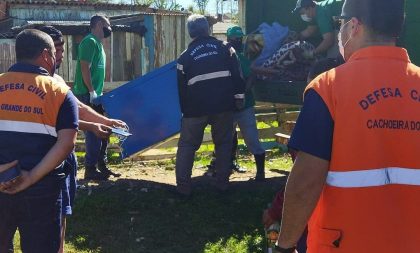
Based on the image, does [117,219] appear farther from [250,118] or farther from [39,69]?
[39,69]

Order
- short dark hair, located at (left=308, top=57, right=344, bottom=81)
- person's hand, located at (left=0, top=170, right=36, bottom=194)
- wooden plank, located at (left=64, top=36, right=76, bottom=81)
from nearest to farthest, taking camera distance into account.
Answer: person's hand, located at (left=0, top=170, right=36, bottom=194)
short dark hair, located at (left=308, top=57, right=344, bottom=81)
wooden plank, located at (left=64, top=36, right=76, bottom=81)

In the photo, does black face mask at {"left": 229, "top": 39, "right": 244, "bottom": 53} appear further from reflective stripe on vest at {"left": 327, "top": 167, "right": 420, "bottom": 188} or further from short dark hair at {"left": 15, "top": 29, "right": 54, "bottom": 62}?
reflective stripe on vest at {"left": 327, "top": 167, "right": 420, "bottom": 188}

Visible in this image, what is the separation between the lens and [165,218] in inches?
250

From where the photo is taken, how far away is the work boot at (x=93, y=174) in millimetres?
7723

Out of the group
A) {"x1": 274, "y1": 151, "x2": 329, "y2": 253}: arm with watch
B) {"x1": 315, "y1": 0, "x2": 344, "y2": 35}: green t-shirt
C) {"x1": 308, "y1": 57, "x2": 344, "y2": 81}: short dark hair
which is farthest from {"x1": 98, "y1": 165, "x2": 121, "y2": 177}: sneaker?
{"x1": 274, "y1": 151, "x2": 329, "y2": 253}: arm with watch

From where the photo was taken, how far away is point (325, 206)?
7.56 feet

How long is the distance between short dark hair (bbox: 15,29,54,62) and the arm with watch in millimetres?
2055

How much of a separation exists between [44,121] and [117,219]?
3.01 metres

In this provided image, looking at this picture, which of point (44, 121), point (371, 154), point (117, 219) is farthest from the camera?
point (117, 219)

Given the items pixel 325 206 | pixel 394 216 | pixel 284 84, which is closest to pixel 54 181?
pixel 325 206

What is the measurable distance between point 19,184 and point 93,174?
14.3ft

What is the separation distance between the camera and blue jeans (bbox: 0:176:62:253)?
348 centimetres

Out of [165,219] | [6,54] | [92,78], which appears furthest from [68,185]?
[6,54]

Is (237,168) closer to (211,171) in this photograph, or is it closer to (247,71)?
(211,171)
